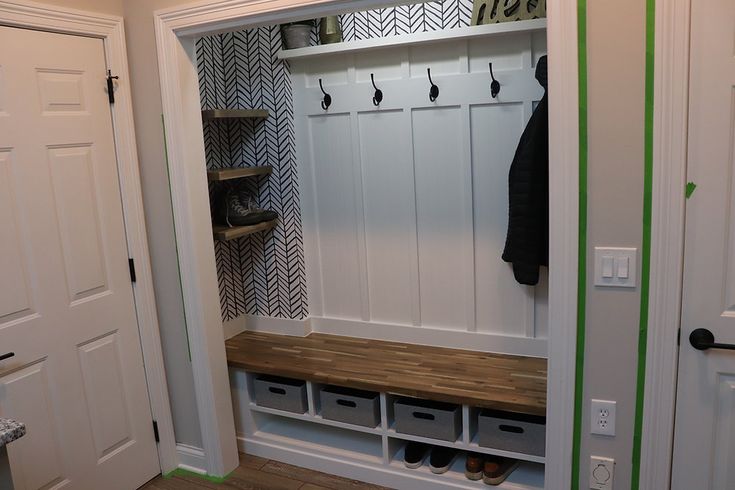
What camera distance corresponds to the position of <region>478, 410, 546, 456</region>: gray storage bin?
2.41 m

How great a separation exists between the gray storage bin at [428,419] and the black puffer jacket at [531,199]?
65 centimetres

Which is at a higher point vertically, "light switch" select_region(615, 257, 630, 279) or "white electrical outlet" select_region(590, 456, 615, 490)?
"light switch" select_region(615, 257, 630, 279)

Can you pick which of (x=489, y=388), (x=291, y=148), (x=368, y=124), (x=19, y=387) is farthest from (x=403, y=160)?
(x=19, y=387)

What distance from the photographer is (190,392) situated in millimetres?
2795

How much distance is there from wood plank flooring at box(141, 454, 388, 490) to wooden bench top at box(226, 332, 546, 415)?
1.53ft

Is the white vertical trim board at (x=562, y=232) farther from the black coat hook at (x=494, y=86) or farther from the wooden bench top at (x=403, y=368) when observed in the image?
the black coat hook at (x=494, y=86)

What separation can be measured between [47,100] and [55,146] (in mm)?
172

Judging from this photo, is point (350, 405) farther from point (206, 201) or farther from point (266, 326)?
point (206, 201)

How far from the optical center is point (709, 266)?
5.82 feet

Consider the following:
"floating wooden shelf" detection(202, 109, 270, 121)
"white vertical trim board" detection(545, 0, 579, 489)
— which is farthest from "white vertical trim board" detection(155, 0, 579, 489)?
"floating wooden shelf" detection(202, 109, 270, 121)

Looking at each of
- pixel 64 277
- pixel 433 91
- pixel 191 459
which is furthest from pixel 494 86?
pixel 191 459

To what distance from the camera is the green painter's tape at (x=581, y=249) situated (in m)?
1.76

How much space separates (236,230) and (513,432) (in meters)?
1.58

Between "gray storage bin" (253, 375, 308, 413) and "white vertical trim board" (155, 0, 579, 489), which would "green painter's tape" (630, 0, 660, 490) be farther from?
"gray storage bin" (253, 375, 308, 413)
